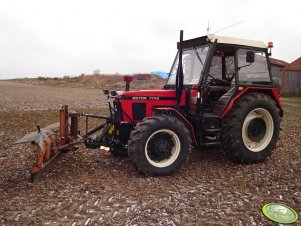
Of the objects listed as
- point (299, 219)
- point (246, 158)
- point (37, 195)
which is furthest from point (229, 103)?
point (37, 195)

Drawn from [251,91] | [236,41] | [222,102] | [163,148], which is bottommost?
[163,148]

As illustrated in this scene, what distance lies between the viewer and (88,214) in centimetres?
422

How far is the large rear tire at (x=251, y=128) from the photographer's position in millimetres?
6160

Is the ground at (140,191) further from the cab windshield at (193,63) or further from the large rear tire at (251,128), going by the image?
the cab windshield at (193,63)

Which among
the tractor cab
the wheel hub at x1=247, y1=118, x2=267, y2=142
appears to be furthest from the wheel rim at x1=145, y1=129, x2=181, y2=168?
Answer: the wheel hub at x1=247, y1=118, x2=267, y2=142

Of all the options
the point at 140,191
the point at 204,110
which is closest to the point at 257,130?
the point at 204,110

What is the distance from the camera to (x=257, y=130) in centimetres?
663

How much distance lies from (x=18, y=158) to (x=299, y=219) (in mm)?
5297

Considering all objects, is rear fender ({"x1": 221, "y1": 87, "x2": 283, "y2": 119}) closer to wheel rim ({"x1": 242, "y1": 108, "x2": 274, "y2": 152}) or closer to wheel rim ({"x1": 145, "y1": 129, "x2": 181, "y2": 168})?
wheel rim ({"x1": 242, "y1": 108, "x2": 274, "y2": 152})

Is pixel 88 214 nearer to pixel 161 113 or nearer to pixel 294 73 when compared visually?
pixel 161 113
